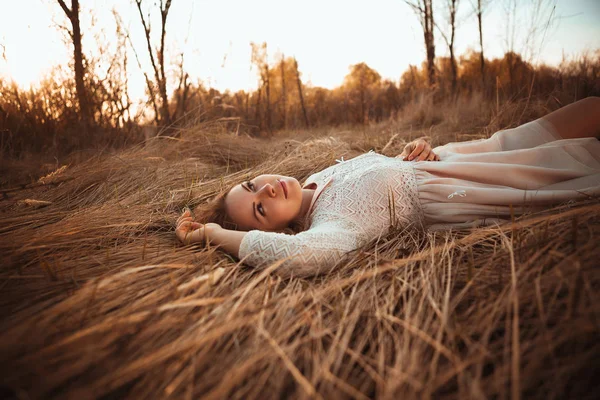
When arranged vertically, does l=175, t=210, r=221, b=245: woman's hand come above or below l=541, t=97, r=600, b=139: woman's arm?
below

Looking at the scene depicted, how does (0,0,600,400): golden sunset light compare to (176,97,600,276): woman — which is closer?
(0,0,600,400): golden sunset light

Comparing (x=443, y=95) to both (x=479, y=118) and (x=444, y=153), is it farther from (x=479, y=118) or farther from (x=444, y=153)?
(x=444, y=153)

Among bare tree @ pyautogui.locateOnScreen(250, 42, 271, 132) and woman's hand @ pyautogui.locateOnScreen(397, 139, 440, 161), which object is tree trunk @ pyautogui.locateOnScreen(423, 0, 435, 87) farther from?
woman's hand @ pyautogui.locateOnScreen(397, 139, 440, 161)

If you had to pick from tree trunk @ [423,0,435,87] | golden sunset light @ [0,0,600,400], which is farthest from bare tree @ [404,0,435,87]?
golden sunset light @ [0,0,600,400]

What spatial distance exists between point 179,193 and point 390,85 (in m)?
8.23

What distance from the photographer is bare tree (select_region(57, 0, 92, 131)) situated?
4.12 m

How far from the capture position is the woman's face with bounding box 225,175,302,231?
155cm

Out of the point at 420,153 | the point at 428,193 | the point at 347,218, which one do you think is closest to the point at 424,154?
the point at 420,153

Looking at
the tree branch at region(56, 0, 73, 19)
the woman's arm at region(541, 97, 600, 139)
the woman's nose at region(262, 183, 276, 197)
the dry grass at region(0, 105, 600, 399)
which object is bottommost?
the dry grass at region(0, 105, 600, 399)

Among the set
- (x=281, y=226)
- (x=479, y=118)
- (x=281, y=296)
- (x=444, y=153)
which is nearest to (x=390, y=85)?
(x=479, y=118)

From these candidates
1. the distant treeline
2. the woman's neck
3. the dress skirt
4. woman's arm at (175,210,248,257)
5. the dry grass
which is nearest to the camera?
the dry grass

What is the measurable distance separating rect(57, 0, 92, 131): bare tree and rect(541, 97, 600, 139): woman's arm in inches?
195

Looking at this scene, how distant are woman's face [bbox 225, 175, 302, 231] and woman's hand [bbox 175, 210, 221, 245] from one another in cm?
18

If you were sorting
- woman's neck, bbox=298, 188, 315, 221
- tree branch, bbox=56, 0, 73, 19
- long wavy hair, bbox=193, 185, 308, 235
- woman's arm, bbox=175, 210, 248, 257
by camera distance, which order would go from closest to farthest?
woman's arm, bbox=175, 210, 248, 257 → long wavy hair, bbox=193, 185, 308, 235 → woman's neck, bbox=298, 188, 315, 221 → tree branch, bbox=56, 0, 73, 19
